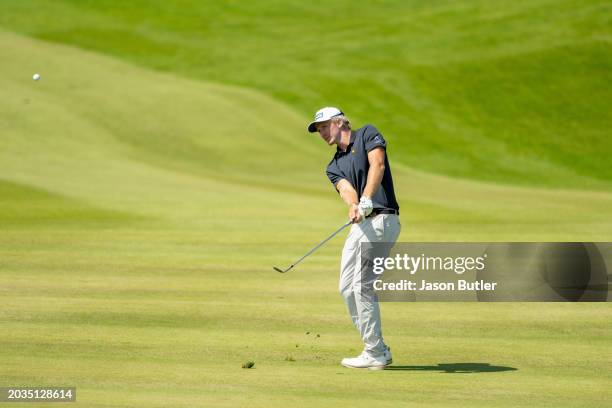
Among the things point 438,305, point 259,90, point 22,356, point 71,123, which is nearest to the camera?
point 22,356

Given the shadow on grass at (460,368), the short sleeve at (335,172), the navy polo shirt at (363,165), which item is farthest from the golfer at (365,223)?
the shadow on grass at (460,368)

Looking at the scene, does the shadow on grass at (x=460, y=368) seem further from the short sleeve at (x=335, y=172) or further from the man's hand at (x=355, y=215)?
the short sleeve at (x=335, y=172)

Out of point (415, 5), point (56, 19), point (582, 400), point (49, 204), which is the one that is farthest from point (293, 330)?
point (415, 5)

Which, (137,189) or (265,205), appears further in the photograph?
(137,189)

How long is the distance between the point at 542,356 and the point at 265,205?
1732cm

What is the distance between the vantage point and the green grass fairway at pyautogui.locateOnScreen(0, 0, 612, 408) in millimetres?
10195

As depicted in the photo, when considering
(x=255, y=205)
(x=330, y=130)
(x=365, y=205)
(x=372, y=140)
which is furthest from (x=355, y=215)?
(x=255, y=205)

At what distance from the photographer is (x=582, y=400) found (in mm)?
8984

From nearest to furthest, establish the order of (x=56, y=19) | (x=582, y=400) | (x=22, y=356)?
(x=582, y=400), (x=22, y=356), (x=56, y=19)

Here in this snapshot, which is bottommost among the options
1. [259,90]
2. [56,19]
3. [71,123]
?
[71,123]

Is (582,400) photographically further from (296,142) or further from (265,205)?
(296,142)

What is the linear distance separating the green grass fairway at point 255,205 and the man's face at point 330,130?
2.33 m

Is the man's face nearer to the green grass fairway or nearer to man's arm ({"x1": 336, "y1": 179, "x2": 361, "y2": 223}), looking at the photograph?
man's arm ({"x1": 336, "y1": 179, "x2": 361, "y2": 223})

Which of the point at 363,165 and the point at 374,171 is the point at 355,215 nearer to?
the point at 374,171
